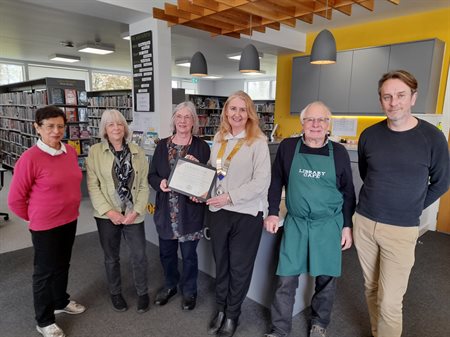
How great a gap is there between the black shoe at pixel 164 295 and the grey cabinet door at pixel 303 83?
12.9ft

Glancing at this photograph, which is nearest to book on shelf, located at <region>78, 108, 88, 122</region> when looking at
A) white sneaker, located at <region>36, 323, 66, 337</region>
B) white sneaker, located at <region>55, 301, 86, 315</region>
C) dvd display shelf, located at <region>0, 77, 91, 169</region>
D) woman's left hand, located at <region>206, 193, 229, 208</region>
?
dvd display shelf, located at <region>0, 77, 91, 169</region>

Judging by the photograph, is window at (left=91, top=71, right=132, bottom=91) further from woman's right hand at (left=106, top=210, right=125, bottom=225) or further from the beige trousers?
the beige trousers

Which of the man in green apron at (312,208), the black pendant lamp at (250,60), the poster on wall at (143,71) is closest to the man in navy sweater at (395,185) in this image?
the man in green apron at (312,208)

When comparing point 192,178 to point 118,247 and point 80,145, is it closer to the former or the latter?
point 118,247

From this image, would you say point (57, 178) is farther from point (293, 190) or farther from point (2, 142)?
point (2, 142)

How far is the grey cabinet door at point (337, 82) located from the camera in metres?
4.77

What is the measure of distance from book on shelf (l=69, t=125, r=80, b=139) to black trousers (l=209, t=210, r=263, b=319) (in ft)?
15.3

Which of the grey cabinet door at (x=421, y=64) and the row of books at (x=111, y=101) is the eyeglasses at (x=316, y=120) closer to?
the grey cabinet door at (x=421, y=64)

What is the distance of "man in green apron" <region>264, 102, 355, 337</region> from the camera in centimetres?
180

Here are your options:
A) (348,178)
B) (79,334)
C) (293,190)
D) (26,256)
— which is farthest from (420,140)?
(26,256)

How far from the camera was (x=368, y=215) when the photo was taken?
1.83 m

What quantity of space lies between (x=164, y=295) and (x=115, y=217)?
2.66 feet

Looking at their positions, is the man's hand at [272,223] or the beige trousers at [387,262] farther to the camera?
the man's hand at [272,223]

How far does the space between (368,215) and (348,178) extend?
25 centimetres
